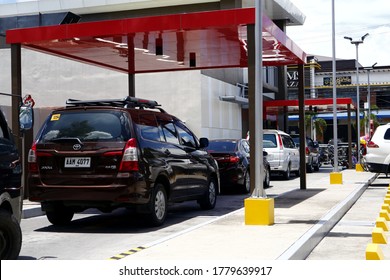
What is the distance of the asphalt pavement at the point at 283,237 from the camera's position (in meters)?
6.98

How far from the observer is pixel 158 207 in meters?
9.88

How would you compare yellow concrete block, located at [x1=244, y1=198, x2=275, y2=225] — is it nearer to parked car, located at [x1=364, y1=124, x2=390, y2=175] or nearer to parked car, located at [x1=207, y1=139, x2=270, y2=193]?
parked car, located at [x1=207, y1=139, x2=270, y2=193]

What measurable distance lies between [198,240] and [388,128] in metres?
12.2

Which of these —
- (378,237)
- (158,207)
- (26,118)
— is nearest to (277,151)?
(158,207)

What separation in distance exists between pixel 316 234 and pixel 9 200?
4385 mm

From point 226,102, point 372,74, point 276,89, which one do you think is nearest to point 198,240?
point 226,102

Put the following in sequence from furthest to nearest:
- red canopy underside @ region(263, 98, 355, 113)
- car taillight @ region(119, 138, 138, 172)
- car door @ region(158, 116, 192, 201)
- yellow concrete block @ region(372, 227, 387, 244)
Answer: red canopy underside @ region(263, 98, 355, 113), car door @ region(158, 116, 192, 201), car taillight @ region(119, 138, 138, 172), yellow concrete block @ region(372, 227, 387, 244)

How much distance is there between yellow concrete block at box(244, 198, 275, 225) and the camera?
9336 mm

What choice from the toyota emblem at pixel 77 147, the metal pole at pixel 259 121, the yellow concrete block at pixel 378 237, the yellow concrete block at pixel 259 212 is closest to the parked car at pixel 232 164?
the metal pole at pixel 259 121

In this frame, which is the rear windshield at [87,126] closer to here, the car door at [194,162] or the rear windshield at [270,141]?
the car door at [194,162]

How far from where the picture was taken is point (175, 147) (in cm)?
1070

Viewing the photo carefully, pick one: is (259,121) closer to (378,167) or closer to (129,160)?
(129,160)

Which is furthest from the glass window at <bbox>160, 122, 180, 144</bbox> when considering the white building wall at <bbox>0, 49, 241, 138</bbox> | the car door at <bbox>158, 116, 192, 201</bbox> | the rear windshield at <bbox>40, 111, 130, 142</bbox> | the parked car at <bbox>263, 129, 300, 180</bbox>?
the white building wall at <bbox>0, 49, 241, 138</bbox>

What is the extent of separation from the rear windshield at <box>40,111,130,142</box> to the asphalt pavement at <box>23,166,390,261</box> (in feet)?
6.29
